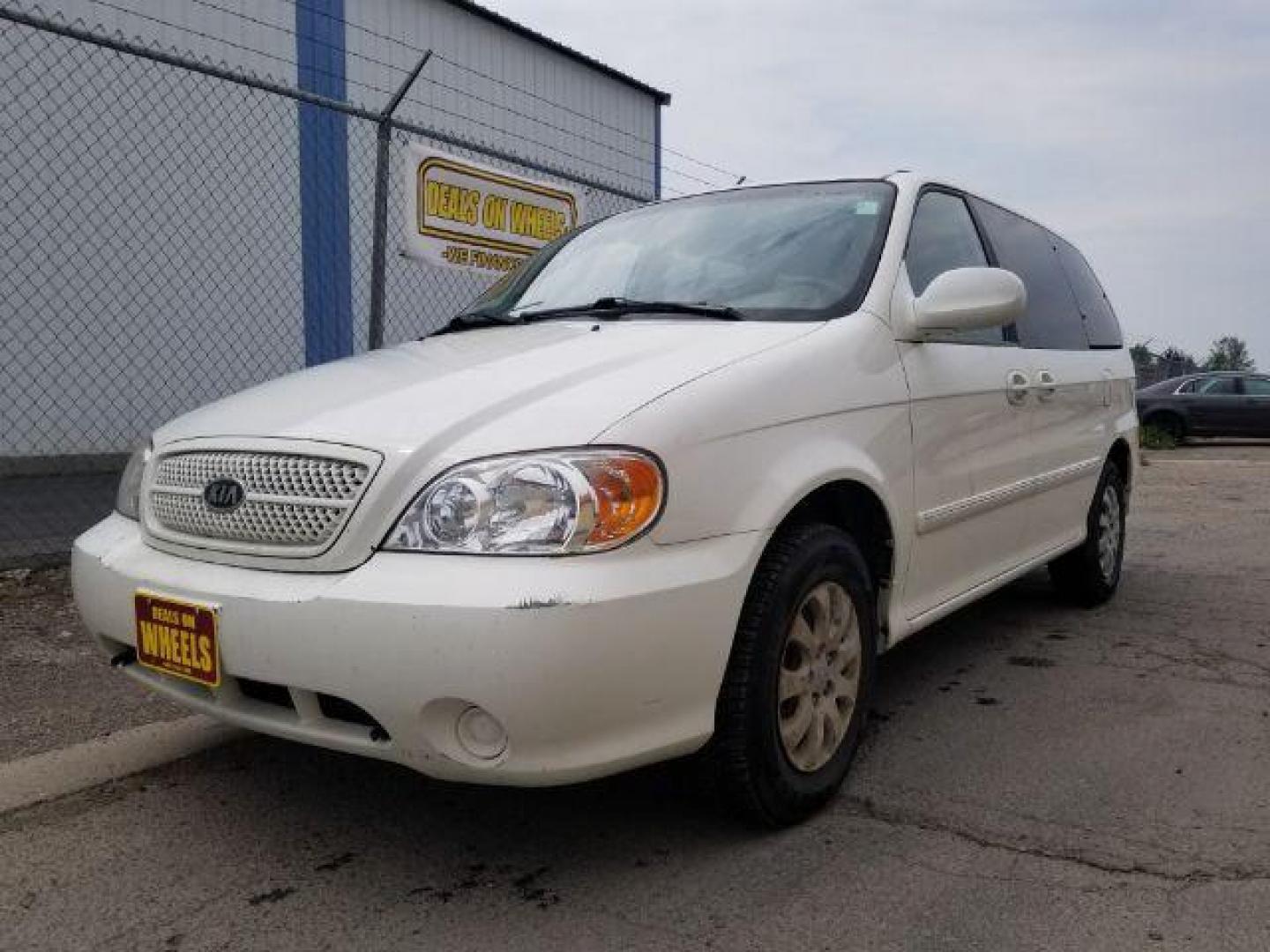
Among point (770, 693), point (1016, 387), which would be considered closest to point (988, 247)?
point (1016, 387)

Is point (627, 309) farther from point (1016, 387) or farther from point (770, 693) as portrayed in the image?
point (1016, 387)

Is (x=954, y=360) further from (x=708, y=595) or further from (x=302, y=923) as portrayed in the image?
(x=302, y=923)

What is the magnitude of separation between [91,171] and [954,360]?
7.28 m

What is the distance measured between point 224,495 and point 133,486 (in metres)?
0.58

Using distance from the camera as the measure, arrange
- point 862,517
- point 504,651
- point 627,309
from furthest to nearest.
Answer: point 627,309
point 862,517
point 504,651

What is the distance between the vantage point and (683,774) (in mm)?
2582

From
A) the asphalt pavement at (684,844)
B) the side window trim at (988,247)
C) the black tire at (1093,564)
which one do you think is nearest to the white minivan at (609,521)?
the asphalt pavement at (684,844)

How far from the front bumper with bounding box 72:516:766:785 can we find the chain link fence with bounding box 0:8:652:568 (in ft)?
16.6

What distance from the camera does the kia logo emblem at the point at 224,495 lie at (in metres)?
2.44

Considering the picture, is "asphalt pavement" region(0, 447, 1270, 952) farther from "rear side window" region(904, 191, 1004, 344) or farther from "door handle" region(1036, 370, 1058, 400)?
"rear side window" region(904, 191, 1004, 344)

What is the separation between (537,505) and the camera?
2.17m

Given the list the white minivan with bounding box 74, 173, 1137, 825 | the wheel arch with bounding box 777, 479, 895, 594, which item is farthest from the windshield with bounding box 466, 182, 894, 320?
the wheel arch with bounding box 777, 479, 895, 594

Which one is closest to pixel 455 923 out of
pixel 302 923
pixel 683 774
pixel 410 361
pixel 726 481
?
pixel 302 923

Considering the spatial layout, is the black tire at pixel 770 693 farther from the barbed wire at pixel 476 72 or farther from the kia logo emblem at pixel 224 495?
the barbed wire at pixel 476 72
